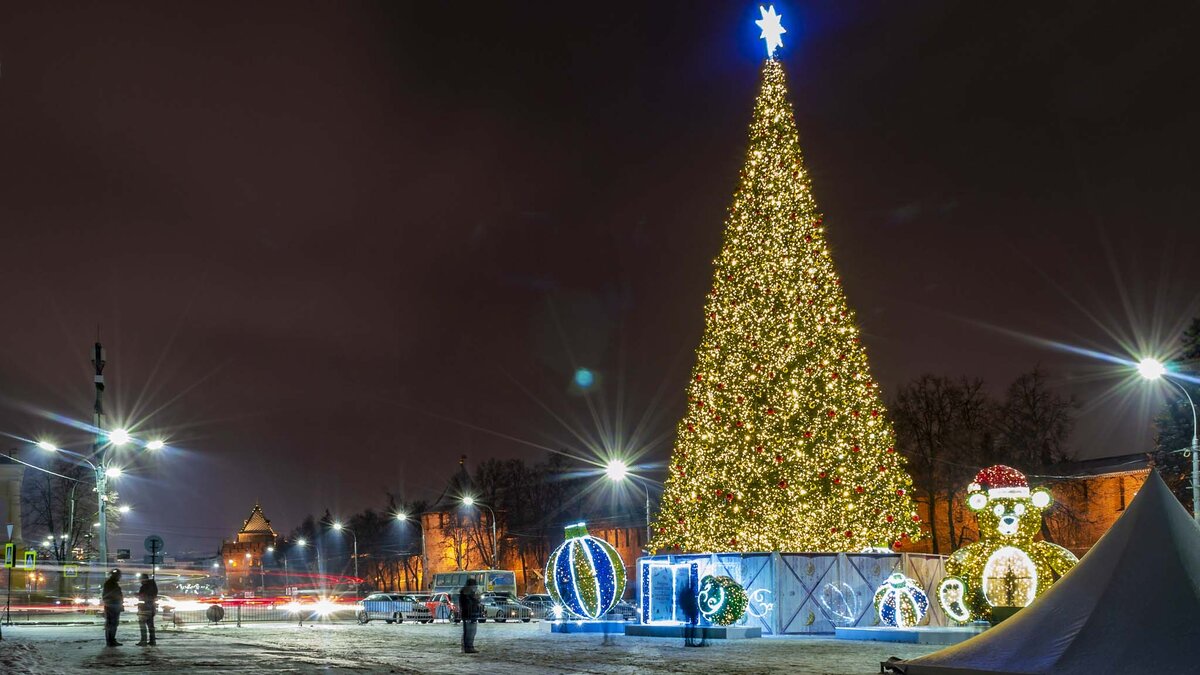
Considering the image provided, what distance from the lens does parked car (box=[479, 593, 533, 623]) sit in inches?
2064

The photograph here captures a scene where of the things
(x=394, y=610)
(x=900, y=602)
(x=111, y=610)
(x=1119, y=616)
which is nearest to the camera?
(x=1119, y=616)

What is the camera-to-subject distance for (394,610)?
172 ft

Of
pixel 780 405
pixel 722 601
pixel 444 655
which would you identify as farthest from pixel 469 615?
pixel 780 405

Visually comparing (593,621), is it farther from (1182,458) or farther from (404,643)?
(1182,458)

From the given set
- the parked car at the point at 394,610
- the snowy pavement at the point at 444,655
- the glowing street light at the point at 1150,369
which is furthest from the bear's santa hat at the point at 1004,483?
the parked car at the point at 394,610

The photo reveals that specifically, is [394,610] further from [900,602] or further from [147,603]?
[900,602]

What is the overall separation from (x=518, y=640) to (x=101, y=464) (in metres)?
18.9

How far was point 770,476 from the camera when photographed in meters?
33.4

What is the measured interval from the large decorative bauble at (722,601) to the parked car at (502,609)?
23.0 metres

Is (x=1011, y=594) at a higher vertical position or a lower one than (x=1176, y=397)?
lower

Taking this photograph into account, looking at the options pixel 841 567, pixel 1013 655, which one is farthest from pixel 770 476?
pixel 1013 655

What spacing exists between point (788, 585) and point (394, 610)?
26.1 m

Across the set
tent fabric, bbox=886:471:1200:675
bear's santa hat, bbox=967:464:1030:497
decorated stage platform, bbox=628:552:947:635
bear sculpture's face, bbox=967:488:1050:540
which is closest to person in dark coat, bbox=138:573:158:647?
decorated stage platform, bbox=628:552:947:635

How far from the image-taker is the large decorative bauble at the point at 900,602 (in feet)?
98.3
